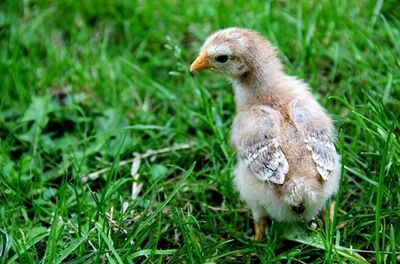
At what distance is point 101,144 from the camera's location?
3.68 metres

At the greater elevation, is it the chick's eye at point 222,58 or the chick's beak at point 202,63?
the chick's eye at point 222,58

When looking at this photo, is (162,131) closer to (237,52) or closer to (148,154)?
(148,154)

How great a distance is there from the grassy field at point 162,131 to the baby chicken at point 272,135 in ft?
0.39

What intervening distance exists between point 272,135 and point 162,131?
3.50 ft

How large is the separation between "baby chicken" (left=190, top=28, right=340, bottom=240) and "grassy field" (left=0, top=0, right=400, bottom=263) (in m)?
0.12

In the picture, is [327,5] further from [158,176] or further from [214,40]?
[158,176]

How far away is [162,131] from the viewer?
3.82 meters

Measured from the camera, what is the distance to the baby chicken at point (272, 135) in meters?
→ 2.75

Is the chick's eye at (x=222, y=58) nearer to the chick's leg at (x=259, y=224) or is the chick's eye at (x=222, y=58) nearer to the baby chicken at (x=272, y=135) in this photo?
the baby chicken at (x=272, y=135)

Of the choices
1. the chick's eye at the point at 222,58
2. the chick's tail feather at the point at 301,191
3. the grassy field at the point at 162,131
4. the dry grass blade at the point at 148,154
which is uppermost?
the chick's eye at the point at 222,58

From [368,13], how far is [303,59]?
0.60m

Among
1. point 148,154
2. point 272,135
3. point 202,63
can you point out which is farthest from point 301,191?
point 148,154

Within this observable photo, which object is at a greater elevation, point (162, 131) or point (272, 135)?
point (272, 135)

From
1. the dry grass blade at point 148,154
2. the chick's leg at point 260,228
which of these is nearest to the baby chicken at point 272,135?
the chick's leg at point 260,228
